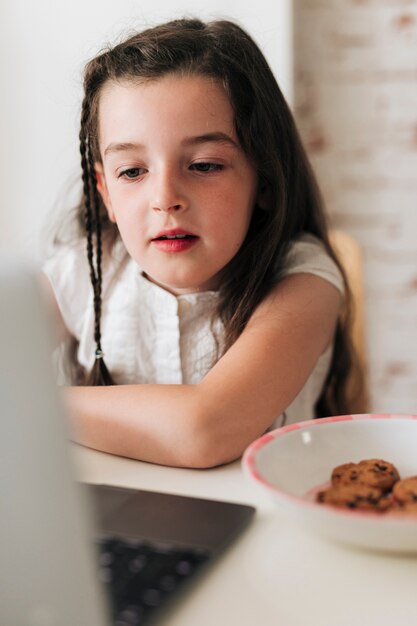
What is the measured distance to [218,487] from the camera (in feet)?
2.42

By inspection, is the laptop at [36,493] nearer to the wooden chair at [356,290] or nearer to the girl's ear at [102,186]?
the girl's ear at [102,186]

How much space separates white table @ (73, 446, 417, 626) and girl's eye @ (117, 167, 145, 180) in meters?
0.54

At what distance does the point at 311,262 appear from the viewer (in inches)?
45.3

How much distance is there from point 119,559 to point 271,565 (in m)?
0.11

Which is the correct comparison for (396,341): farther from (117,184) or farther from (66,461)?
(66,461)

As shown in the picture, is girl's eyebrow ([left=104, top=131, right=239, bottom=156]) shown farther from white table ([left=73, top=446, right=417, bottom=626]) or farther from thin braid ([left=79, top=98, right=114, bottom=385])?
white table ([left=73, top=446, right=417, bottom=626])

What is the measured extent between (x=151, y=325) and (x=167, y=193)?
12.0 inches

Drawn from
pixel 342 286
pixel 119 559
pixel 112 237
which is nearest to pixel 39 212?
pixel 112 237

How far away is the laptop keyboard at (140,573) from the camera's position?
493 mm

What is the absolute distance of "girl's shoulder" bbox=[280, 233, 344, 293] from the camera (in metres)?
1.14

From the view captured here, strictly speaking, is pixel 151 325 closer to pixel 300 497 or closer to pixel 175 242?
pixel 175 242

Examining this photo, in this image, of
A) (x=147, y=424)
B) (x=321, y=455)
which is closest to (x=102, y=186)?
(x=147, y=424)

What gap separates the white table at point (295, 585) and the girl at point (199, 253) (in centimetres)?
21

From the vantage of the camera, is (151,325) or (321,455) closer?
(321,455)
